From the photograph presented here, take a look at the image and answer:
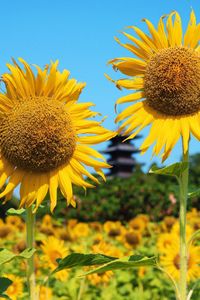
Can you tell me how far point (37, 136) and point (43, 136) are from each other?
0.09ft

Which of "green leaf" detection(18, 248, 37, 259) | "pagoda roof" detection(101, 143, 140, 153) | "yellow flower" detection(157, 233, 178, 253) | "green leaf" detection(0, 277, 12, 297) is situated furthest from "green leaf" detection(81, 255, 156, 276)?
"pagoda roof" detection(101, 143, 140, 153)

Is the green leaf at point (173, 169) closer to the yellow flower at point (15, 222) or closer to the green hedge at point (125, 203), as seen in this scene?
the yellow flower at point (15, 222)

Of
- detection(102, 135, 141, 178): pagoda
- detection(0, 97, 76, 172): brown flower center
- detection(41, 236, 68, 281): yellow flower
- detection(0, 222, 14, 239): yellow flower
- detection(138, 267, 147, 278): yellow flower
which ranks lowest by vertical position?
detection(138, 267, 147, 278): yellow flower

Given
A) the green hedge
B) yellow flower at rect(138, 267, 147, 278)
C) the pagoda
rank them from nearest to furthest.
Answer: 1. yellow flower at rect(138, 267, 147, 278)
2. the green hedge
3. the pagoda

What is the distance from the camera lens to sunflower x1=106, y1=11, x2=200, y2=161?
3014 mm

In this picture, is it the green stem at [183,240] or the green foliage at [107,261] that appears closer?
the green foliage at [107,261]

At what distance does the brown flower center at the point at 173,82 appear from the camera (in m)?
3.08

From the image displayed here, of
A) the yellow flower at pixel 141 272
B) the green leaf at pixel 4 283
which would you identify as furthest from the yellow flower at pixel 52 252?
the green leaf at pixel 4 283

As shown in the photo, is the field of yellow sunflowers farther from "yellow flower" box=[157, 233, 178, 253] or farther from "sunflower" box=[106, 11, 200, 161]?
Result: "sunflower" box=[106, 11, 200, 161]

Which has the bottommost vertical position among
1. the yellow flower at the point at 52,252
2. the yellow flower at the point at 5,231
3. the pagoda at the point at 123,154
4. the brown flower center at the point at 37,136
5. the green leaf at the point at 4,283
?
the green leaf at the point at 4,283

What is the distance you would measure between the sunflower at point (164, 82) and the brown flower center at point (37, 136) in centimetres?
29

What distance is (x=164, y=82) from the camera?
312cm

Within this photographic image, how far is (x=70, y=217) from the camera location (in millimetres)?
12922

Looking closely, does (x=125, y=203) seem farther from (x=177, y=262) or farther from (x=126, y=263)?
(x=126, y=263)
